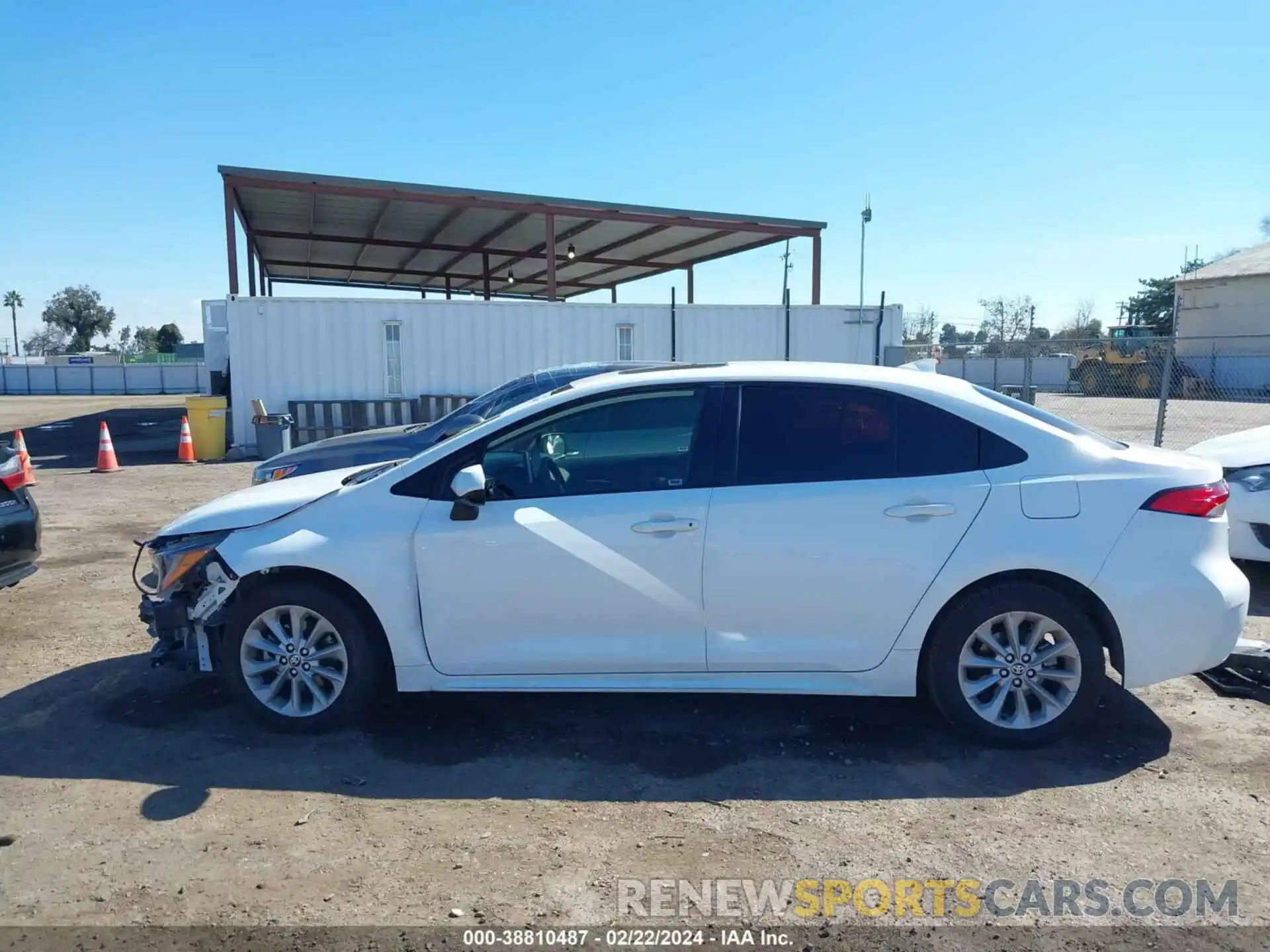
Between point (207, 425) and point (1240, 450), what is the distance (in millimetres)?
15485

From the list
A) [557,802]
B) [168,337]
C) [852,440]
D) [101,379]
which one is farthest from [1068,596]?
[168,337]

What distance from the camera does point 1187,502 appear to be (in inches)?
156

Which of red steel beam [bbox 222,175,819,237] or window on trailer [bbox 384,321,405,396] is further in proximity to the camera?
window on trailer [bbox 384,321,405,396]

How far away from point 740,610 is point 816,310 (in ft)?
54.2

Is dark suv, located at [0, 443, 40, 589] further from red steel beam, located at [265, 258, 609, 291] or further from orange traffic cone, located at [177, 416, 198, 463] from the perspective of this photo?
red steel beam, located at [265, 258, 609, 291]

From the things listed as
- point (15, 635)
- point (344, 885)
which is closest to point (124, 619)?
point (15, 635)

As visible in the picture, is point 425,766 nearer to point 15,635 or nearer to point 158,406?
point 15,635

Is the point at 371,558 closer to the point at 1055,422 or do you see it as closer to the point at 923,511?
the point at 923,511

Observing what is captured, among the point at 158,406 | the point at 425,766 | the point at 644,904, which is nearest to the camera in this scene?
the point at 644,904

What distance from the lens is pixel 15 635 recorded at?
5.88m

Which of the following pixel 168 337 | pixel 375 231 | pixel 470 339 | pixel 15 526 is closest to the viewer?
pixel 15 526

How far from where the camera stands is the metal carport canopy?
18.3 metres

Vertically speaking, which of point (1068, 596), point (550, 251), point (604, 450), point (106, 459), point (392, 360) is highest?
point (550, 251)

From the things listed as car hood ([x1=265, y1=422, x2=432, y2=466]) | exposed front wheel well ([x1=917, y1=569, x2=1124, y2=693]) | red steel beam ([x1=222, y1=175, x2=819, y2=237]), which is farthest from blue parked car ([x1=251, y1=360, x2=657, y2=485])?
red steel beam ([x1=222, y1=175, x2=819, y2=237])
